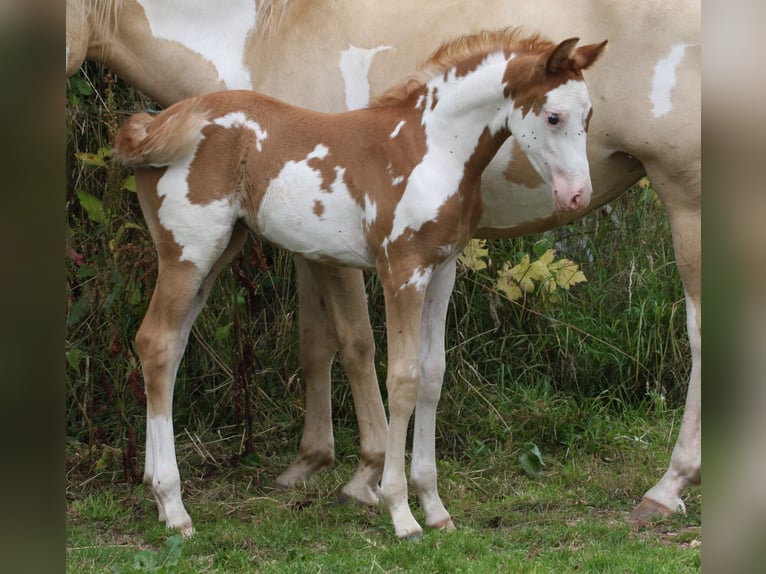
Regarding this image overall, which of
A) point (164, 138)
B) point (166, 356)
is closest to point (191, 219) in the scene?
point (164, 138)

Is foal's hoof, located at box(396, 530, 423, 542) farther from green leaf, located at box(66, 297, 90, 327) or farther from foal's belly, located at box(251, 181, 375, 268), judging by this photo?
green leaf, located at box(66, 297, 90, 327)

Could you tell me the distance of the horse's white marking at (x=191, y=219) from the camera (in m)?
3.66

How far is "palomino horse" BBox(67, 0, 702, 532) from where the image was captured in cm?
388

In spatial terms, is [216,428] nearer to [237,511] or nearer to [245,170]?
[237,511]

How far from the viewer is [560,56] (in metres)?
3.29

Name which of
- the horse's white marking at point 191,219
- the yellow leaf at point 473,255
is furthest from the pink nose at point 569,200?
the yellow leaf at point 473,255

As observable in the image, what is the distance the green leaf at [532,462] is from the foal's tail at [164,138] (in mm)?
2283

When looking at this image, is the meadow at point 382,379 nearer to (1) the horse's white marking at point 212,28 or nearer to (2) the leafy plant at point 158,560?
(2) the leafy plant at point 158,560

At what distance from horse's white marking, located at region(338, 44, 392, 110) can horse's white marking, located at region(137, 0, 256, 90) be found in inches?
17.0

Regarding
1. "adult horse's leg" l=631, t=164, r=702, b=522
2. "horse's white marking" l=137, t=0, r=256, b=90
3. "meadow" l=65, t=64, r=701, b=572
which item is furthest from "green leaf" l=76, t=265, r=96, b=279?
"adult horse's leg" l=631, t=164, r=702, b=522

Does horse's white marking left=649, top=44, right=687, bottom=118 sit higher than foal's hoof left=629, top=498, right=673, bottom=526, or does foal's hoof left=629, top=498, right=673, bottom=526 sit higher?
horse's white marking left=649, top=44, right=687, bottom=118
